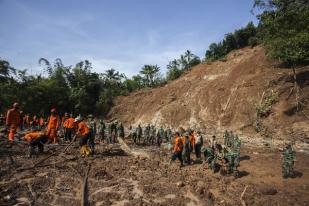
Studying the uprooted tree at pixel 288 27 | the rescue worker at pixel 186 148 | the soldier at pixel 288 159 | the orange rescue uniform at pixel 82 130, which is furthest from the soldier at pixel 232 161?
the uprooted tree at pixel 288 27

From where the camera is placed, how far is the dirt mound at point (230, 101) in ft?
72.7

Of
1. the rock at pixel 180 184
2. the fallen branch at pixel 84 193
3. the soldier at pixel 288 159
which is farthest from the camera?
the soldier at pixel 288 159

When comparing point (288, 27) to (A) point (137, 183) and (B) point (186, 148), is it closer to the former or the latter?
(B) point (186, 148)

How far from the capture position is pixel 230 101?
27844mm

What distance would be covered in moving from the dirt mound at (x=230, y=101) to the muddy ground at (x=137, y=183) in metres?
9.49

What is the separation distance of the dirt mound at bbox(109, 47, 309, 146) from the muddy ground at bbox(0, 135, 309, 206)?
373 inches

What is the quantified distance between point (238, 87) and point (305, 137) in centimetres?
1028

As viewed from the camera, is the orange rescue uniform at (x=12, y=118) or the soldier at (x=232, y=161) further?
the orange rescue uniform at (x=12, y=118)

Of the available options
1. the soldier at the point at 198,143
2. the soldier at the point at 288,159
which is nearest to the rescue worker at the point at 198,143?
the soldier at the point at 198,143

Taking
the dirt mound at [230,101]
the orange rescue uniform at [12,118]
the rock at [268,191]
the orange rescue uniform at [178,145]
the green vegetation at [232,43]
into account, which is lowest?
the rock at [268,191]

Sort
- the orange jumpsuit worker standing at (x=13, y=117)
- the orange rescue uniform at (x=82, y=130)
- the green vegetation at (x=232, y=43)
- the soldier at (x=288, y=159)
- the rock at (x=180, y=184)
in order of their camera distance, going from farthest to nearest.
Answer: the green vegetation at (x=232, y=43) → the orange rescue uniform at (x=82, y=130) → the orange jumpsuit worker standing at (x=13, y=117) → the soldier at (x=288, y=159) → the rock at (x=180, y=184)

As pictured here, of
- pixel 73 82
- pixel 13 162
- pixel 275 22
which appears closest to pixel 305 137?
pixel 275 22

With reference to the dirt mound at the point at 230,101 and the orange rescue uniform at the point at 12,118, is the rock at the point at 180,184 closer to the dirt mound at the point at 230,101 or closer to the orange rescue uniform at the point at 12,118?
the orange rescue uniform at the point at 12,118

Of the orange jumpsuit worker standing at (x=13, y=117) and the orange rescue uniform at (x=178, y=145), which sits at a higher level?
the orange jumpsuit worker standing at (x=13, y=117)
